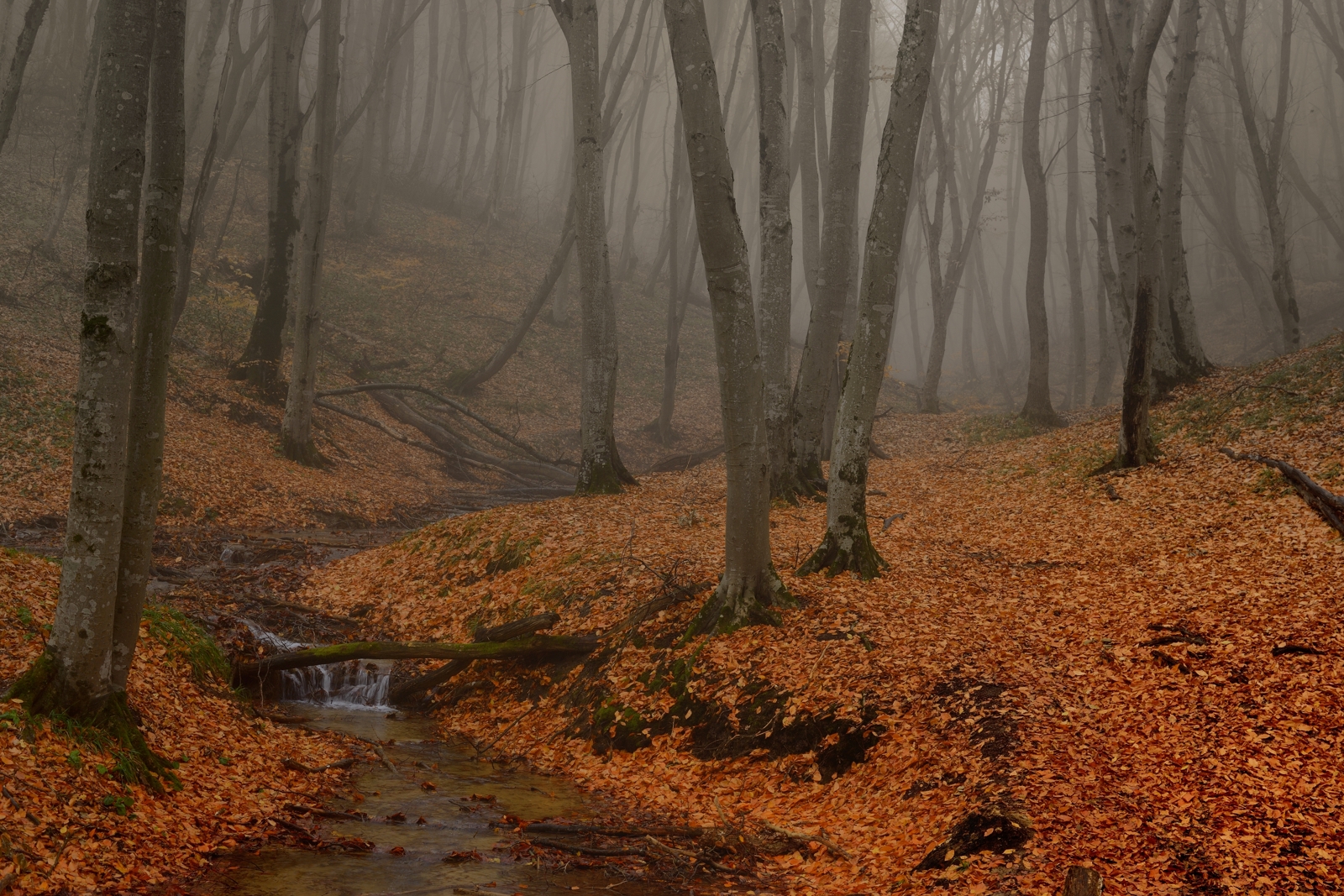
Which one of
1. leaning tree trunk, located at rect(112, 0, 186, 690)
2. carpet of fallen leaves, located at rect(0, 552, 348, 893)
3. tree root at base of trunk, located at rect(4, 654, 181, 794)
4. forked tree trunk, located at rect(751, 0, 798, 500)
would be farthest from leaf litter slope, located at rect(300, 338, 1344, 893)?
leaning tree trunk, located at rect(112, 0, 186, 690)

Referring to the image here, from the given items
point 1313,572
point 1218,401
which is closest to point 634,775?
point 1313,572

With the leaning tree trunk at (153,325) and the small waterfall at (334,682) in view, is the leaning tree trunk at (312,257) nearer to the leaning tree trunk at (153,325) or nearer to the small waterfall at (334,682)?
the small waterfall at (334,682)

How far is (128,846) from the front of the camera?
4.31 metres

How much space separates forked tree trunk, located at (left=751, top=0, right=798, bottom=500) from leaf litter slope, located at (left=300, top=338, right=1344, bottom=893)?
3.71 feet

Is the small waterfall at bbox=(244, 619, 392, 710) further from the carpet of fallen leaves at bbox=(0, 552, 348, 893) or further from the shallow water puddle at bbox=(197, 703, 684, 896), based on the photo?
the carpet of fallen leaves at bbox=(0, 552, 348, 893)

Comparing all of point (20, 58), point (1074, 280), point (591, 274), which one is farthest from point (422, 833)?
point (1074, 280)

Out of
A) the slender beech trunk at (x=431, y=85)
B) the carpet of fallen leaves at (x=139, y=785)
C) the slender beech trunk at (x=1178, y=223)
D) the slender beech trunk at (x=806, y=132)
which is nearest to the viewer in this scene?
the carpet of fallen leaves at (x=139, y=785)

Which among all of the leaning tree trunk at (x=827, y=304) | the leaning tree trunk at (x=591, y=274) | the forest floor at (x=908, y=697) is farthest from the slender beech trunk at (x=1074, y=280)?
the leaning tree trunk at (x=591, y=274)

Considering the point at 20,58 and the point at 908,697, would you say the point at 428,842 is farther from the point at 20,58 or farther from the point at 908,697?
the point at 20,58

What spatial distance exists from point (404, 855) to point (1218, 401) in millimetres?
12285

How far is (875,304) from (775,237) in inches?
131

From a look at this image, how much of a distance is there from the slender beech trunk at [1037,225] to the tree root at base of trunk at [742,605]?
1249cm

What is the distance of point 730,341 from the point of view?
731 cm

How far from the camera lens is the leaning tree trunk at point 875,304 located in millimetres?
8172
